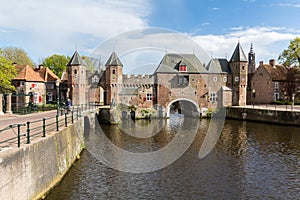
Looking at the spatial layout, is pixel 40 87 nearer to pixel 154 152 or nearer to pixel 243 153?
pixel 154 152

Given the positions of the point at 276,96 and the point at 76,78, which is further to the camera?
the point at 276,96

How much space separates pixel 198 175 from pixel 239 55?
32.4m

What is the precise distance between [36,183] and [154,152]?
10161 millimetres

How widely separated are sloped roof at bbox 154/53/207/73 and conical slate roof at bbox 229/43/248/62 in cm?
578

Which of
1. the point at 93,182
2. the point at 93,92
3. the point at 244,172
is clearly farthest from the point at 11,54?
the point at 244,172

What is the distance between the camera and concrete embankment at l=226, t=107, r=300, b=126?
29953 mm

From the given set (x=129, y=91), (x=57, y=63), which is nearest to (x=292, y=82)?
(x=129, y=91)

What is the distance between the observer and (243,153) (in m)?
18.0

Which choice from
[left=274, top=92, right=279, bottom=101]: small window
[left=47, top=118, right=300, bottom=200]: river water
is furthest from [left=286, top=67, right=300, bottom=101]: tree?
[left=47, top=118, right=300, bottom=200]: river water

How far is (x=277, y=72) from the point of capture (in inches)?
1825

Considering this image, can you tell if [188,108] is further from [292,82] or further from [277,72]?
[292,82]

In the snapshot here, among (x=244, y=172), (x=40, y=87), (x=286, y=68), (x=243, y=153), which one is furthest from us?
(x=286, y=68)

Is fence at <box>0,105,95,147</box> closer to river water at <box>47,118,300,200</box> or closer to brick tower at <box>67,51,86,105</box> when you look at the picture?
river water at <box>47,118,300,200</box>

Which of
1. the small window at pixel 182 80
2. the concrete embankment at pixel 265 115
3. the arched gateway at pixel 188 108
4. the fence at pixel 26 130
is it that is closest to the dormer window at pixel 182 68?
the small window at pixel 182 80
